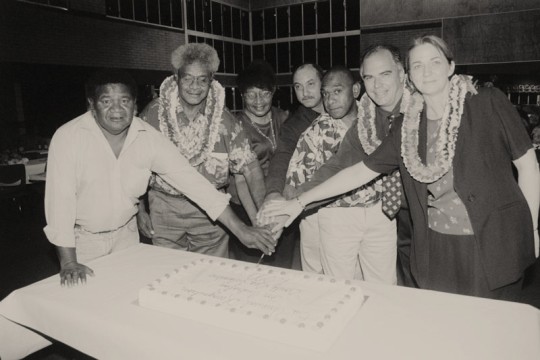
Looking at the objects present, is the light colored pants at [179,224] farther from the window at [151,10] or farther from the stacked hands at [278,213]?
the window at [151,10]

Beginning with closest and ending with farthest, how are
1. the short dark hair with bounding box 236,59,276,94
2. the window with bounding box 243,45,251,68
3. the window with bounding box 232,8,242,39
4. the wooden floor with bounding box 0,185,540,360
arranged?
the short dark hair with bounding box 236,59,276,94, the wooden floor with bounding box 0,185,540,360, the window with bounding box 232,8,242,39, the window with bounding box 243,45,251,68

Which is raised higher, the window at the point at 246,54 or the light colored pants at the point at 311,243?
the window at the point at 246,54


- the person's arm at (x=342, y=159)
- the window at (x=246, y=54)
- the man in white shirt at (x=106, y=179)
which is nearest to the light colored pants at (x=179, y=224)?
the man in white shirt at (x=106, y=179)

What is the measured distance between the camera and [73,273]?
203cm

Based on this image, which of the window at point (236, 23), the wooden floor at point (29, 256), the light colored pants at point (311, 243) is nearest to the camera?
the light colored pants at point (311, 243)

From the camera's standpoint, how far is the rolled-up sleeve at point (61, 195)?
2102 millimetres

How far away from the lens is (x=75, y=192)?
217 cm

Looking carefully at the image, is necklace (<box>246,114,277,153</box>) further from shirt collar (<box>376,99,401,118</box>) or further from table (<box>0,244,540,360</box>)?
table (<box>0,244,540,360</box>)

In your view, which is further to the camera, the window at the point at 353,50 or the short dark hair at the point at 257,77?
the window at the point at 353,50

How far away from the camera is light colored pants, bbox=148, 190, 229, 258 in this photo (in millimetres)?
2738

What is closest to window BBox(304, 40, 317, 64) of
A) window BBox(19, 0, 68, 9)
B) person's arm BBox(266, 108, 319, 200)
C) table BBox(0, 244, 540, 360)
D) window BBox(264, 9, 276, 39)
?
window BBox(264, 9, 276, 39)

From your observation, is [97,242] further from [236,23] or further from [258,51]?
[258,51]

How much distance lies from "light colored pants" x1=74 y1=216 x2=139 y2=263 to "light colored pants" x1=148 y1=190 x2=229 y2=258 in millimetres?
313

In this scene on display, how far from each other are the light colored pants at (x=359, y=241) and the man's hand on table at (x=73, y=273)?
1.30 m
